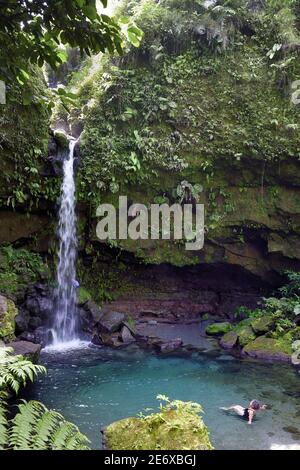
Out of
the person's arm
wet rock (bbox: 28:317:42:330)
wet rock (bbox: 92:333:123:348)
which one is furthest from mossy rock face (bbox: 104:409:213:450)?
wet rock (bbox: 28:317:42:330)

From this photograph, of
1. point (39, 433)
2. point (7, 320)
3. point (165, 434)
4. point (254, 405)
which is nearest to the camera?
point (39, 433)

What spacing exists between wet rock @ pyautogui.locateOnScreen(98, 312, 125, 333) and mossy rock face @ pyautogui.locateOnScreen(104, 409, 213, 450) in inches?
273

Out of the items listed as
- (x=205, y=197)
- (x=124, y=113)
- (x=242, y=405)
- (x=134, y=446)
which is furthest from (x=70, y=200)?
(x=134, y=446)

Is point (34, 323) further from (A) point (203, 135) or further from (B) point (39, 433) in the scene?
(B) point (39, 433)

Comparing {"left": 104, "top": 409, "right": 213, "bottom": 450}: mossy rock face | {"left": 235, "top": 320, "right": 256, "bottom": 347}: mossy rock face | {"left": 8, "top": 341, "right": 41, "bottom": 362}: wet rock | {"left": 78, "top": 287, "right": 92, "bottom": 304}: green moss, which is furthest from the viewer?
{"left": 78, "top": 287, "right": 92, "bottom": 304}: green moss

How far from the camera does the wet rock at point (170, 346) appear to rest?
10.6 meters

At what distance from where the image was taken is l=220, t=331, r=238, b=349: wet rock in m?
10.9

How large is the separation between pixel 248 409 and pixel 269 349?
3.76 metres

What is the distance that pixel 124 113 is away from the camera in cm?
1309

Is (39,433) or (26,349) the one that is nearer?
(39,433)

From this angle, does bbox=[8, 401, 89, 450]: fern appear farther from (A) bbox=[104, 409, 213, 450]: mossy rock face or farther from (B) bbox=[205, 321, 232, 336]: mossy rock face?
(B) bbox=[205, 321, 232, 336]: mossy rock face

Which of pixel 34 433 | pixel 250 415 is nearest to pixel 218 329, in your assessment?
pixel 250 415

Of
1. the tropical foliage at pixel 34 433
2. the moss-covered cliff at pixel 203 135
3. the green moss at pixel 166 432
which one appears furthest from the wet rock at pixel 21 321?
the tropical foliage at pixel 34 433

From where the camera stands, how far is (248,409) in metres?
6.60
